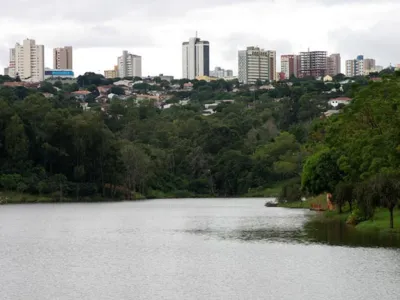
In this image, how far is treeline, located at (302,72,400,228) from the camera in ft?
199

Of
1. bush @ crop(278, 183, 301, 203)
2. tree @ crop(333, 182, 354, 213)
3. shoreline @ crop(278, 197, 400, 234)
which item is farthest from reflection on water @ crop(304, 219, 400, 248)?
bush @ crop(278, 183, 301, 203)

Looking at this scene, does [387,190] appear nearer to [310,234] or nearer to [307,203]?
[310,234]

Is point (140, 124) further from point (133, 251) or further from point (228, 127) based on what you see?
point (133, 251)

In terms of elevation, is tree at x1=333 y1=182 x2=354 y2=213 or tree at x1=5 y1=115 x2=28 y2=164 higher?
tree at x1=5 y1=115 x2=28 y2=164

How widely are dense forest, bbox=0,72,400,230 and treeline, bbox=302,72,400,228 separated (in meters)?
0.11

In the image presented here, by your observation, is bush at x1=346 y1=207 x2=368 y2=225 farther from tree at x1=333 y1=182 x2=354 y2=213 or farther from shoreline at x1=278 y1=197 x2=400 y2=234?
tree at x1=333 y1=182 x2=354 y2=213

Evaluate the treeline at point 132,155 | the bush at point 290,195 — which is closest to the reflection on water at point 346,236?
the bush at point 290,195

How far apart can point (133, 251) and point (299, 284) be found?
53.6 ft

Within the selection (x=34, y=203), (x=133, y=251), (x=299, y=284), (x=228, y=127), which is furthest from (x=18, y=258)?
(x=228, y=127)

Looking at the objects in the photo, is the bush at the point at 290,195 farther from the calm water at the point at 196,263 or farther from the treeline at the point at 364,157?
the calm water at the point at 196,263

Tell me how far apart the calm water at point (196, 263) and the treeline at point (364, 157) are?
350 centimetres

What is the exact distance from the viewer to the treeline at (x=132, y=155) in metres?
135

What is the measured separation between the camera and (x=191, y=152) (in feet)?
→ 549

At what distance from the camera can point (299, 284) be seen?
128 ft
